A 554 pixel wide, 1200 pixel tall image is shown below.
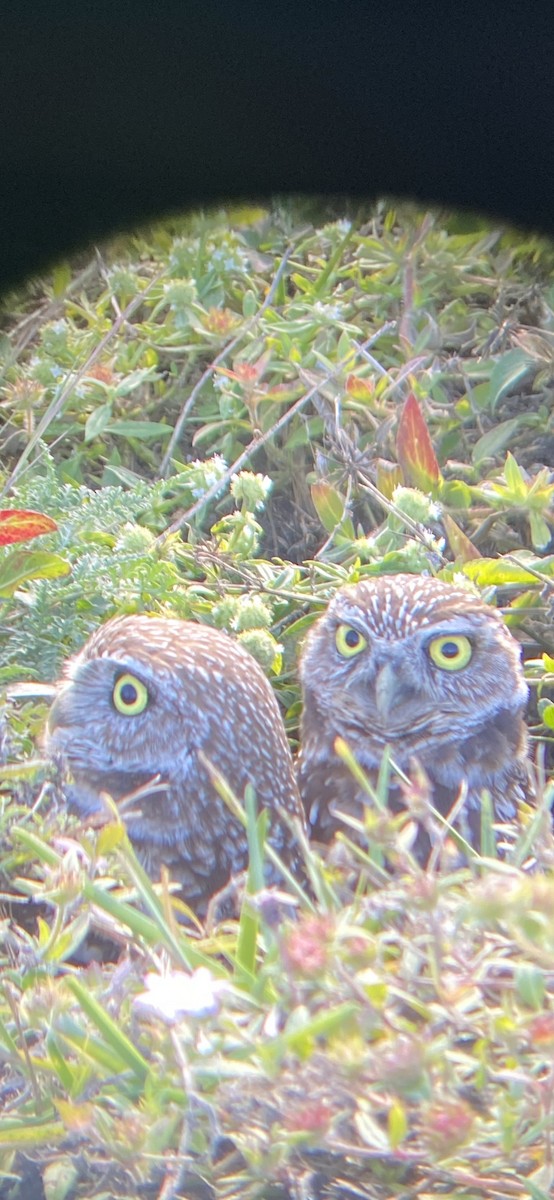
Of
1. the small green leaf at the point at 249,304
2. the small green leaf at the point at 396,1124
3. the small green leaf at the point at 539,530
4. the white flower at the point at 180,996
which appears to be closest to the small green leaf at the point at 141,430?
the small green leaf at the point at 249,304

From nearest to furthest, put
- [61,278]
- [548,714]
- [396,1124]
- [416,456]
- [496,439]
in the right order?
[396,1124] → [548,714] → [416,456] → [496,439] → [61,278]

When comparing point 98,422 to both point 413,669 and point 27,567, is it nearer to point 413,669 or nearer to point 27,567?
point 27,567

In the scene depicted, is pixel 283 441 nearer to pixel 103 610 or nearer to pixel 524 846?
pixel 103 610

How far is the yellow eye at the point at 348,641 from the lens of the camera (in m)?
0.94

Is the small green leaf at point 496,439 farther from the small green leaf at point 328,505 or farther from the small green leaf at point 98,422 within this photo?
the small green leaf at point 98,422

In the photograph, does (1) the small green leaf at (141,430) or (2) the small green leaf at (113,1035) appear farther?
(1) the small green leaf at (141,430)

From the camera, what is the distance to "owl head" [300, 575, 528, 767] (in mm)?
918

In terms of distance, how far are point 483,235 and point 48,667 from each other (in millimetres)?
734

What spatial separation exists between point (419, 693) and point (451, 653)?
0.04 meters

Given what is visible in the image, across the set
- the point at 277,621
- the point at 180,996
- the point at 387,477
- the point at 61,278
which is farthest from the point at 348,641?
the point at 61,278

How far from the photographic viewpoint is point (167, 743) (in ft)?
2.91

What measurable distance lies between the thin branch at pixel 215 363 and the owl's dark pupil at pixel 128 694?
0.33 m

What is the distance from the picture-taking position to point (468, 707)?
3.07 feet

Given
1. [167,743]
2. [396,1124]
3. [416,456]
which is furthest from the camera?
[416,456]
